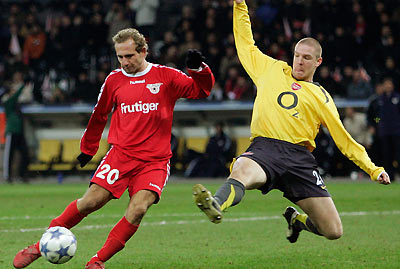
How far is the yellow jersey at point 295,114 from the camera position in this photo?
22.7 ft

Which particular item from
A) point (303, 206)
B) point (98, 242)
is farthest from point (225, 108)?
point (303, 206)

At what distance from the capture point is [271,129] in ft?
22.7

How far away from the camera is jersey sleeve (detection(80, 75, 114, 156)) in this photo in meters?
7.24

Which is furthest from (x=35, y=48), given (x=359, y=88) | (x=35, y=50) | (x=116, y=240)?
(x=116, y=240)

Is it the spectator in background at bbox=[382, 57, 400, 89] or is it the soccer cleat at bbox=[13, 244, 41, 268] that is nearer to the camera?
the soccer cleat at bbox=[13, 244, 41, 268]

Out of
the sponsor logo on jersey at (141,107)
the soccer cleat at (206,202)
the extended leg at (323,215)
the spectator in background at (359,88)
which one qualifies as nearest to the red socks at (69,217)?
the sponsor logo on jersey at (141,107)

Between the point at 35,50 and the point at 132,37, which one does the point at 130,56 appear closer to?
the point at 132,37

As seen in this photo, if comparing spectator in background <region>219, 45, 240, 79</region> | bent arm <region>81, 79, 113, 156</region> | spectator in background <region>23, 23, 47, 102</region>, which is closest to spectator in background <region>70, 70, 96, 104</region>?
spectator in background <region>23, 23, 47, 102</region>

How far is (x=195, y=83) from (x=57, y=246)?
1.90m

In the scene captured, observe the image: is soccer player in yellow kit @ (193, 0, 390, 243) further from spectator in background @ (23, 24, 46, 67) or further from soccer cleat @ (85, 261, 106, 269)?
spectator in background @ (23, 24, 46, 67)

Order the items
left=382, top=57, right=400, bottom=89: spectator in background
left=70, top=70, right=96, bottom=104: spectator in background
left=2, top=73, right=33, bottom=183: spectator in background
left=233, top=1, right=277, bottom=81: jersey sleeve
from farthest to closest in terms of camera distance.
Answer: left=70, top=70, right=96, bottom=104: spectator in background
left=382, top=57, right=400, bottom=89: spectator in background
left=2, top=73, right=33, bottom=183: spectator in background
left=233, top=1, right=277, bottom=81: jersey sleeve

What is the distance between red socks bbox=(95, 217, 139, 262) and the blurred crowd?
1360 cm

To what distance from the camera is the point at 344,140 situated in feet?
22.8

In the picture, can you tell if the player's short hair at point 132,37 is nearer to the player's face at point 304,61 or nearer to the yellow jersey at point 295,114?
the yellow jersey at point 295,114
